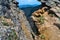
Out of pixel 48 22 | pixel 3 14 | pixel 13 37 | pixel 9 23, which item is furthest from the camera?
pixel 48 22

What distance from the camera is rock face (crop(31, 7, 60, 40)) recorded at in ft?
22.8

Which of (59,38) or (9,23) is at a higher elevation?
(9,23)

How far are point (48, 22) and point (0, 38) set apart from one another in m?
5.07

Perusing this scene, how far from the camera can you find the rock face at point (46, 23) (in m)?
6.96

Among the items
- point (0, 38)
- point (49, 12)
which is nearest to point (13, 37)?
point (0, 38)

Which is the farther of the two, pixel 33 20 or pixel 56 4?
pixel 56 4

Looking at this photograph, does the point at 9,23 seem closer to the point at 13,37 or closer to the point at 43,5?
the point at 13,37

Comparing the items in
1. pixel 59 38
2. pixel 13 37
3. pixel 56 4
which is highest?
pixel 13 37

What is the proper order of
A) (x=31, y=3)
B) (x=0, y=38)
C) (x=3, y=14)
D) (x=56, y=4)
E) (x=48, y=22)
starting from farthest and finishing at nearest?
(x=56, y=4) → (x=31, y=3) → (x=48, y=22) → (x=3, y=14) → (x=0, y=38)

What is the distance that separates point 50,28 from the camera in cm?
731

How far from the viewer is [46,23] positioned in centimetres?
779

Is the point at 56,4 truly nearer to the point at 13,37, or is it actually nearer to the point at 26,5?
the point at 26,5

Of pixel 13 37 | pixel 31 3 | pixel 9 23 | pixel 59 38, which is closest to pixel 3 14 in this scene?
pixel 9 23

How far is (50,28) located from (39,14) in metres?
1.47
